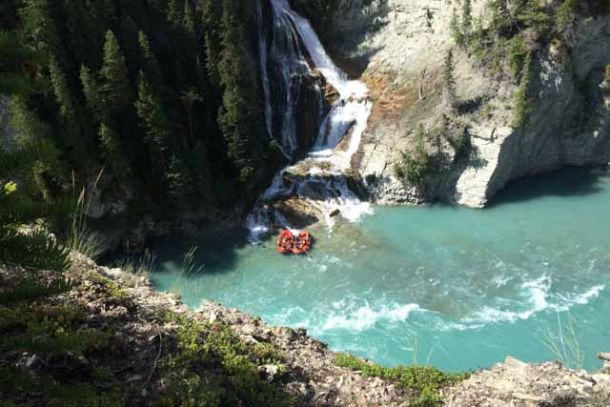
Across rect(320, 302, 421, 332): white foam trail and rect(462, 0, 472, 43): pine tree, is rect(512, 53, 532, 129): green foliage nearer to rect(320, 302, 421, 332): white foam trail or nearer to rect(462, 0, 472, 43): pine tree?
rect(462, 0, 472, 43): pine tree

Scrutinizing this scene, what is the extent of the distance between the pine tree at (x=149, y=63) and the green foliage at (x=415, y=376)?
69.3ft

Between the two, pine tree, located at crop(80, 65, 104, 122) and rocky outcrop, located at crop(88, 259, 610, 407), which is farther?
pine tree, located at crop(80, 65, 104, 122)

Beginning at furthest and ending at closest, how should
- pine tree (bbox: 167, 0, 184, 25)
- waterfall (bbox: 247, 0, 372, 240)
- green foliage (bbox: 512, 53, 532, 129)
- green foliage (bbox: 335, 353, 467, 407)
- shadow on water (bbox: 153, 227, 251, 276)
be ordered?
waterfall (bbox: 247, 0, 372, 240) → green foliage (bbox: 512, 53, 532, 129) → pine tree (bbox: 167, 0, 184, 25) → shadow on water (bbox: 153, 227, 251, 276) → green foliage (bbox: 335, 353, 467, 407)

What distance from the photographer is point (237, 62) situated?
27.2 meters

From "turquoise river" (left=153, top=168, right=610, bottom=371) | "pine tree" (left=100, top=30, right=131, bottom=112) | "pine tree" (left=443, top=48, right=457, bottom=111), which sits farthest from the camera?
"pine tree" (left=443, top=48, right=457, bottom=111)

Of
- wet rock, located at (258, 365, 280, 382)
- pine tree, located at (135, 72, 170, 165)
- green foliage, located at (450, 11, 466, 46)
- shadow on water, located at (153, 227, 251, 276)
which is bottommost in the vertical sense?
shadow on water, located at (153, 227, 251, 276)

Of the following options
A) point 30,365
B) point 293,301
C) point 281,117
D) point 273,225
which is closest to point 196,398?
point 30,365

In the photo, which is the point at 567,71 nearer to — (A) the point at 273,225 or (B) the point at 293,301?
(A) the point at 273,225

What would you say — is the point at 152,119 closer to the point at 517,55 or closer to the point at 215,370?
the point at 215,370

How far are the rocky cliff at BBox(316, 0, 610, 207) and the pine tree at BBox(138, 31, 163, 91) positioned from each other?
11933mm

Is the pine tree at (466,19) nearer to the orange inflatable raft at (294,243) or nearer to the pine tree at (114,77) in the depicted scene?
the orange inflatable raft at (294,243)

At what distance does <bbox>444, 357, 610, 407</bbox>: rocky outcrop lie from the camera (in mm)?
7602

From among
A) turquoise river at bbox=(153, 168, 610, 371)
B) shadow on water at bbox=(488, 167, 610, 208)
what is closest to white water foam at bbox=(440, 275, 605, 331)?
turquoise river at bbox=(153, 168, 610, 371)

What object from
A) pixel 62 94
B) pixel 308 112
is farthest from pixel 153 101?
pixel 308 112
